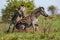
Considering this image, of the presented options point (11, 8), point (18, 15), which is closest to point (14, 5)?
point (11, 8)

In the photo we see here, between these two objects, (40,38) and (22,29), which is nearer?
(40,38)

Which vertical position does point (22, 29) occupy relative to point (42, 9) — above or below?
below

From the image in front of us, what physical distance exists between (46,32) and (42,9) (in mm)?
2748

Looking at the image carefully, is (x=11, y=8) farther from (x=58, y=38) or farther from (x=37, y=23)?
(x=58, y=38)

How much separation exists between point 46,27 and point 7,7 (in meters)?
18.7

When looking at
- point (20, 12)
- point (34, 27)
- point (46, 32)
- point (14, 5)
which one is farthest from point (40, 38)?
point (14, 5)

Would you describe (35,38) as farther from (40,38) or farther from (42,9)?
(42,9)

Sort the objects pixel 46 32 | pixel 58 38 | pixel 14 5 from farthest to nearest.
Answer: pixel 14 5
pixel 46 32
pixel 58 38

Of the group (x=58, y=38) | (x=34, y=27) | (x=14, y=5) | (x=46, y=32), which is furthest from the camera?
(x=14, y=5)

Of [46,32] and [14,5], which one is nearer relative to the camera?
[46,32]

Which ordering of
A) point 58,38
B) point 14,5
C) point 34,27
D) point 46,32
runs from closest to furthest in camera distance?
1. point 58,38
2. point 46,32
3. point 34,27
4. point 14,5

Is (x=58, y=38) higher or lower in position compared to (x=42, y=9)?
lower

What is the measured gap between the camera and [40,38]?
13.4 metres

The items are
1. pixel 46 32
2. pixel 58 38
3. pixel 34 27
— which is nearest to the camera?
pixel 58 38
